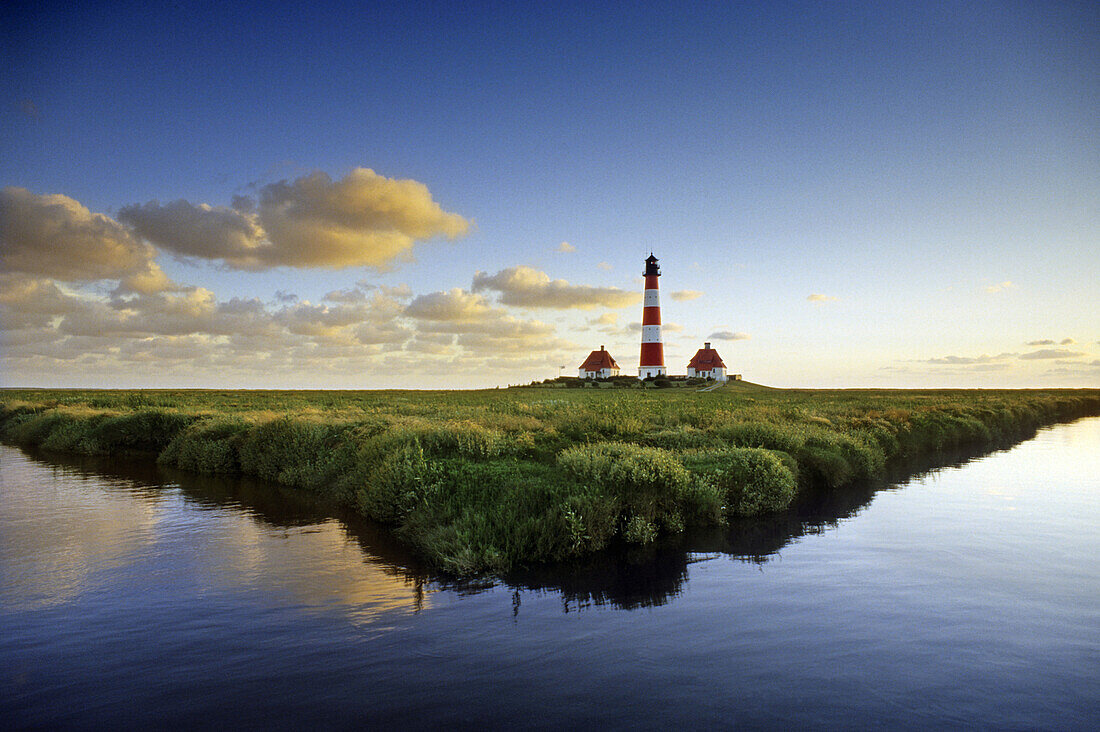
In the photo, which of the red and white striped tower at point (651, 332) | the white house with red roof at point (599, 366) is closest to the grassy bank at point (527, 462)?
the red and white striped tower at point (651, 332)

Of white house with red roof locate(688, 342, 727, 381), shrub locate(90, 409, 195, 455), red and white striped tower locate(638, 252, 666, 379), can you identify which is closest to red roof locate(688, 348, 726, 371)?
white house with red roof locate(688, 342, 727, 381)

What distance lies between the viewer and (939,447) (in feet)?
114

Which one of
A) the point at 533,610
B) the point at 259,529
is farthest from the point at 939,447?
the point at 259,529

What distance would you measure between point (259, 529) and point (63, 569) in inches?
168

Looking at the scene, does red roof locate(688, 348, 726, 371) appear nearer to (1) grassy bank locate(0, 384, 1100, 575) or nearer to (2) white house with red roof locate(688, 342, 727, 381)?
(2) white house with red roof locate(688, 342, 727, 381)

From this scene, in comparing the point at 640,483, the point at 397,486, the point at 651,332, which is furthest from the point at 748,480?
the point at 651,332

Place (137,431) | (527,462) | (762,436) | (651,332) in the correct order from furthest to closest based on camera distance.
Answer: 1. (651,332)
2. (137,431)
3. (762,436)
4. (527,462)

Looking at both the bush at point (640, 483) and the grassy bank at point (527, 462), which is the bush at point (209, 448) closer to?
the grassy bank at point (527, 462)

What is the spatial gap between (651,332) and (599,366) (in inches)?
572

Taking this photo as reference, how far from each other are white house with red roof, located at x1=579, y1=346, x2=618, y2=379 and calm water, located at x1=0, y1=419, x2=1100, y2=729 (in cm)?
7619

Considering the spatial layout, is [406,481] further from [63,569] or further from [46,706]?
[46,706]

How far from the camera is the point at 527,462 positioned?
17438 millimetres

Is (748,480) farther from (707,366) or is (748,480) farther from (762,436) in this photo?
(707,366)

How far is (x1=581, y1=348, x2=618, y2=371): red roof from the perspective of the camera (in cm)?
9450
